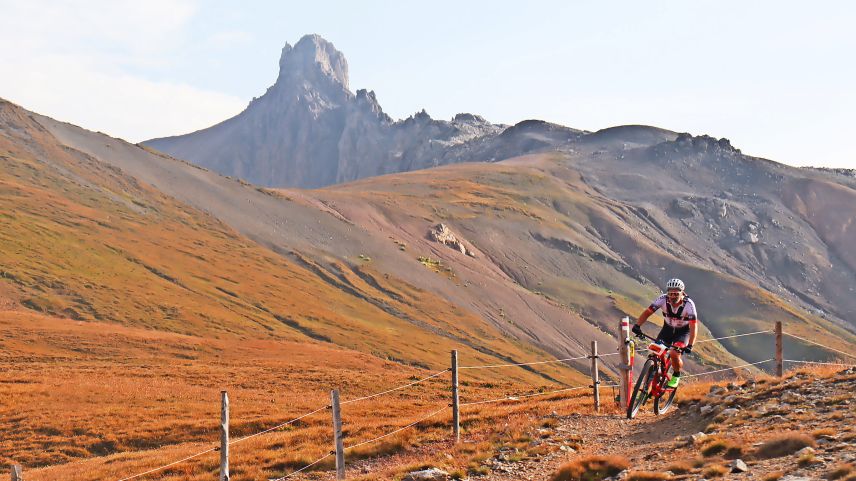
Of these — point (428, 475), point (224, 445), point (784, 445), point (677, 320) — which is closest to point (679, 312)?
point (677, 320)

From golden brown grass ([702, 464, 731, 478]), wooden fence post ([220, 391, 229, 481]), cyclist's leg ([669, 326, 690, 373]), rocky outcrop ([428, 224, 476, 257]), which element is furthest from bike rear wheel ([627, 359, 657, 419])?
rocky outcrop ([428, 224, 476, 257])

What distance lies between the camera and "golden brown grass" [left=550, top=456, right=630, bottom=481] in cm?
1316

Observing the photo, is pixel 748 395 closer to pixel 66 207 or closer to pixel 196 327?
pixel 196 327

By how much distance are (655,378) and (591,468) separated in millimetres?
4647

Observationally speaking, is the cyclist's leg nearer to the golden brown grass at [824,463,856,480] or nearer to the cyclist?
the cyclist

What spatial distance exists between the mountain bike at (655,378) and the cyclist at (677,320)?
0.45 feet

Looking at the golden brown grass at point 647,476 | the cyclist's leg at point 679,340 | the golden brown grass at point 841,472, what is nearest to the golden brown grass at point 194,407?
the cyclist's leg at point 679,340

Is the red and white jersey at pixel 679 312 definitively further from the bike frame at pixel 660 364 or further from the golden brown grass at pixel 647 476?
the golden brown grass at pixel 647 476

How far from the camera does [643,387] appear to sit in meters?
17.7

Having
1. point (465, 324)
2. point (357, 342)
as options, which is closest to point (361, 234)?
point (465, 324)

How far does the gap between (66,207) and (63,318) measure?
5693 cm

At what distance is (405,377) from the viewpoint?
207 ft

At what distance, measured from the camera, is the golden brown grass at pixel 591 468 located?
13.2 m

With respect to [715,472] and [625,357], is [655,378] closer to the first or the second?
[625,357]
